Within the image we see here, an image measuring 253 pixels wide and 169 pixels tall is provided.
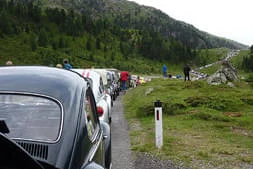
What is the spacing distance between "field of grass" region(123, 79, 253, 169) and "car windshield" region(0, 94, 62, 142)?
423cm

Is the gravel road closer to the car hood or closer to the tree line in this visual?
the car hood

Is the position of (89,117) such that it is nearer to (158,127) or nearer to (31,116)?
(31,116)

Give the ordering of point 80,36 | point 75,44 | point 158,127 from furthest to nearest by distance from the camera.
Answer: point 80,36
point 75,44
point 158,127

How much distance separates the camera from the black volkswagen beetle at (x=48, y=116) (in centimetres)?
296

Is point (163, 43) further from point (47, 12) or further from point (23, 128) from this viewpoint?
point (23, 128)

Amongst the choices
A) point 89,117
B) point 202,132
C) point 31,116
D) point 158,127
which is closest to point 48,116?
point 31,116

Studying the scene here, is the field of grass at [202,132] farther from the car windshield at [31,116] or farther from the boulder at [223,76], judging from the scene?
the boulder at [223,76]

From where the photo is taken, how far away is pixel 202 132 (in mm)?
10586

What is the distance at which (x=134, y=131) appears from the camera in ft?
35.4

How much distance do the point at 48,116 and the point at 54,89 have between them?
27cm

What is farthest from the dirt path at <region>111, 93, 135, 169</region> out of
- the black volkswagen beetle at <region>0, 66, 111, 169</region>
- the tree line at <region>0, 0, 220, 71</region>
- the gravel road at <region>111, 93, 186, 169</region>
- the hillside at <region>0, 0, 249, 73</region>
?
the tree line at <region>0, 0, 220, 71</region>

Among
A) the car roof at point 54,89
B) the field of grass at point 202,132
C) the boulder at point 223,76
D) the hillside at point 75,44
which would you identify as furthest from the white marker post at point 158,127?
the hillside at point 75,44

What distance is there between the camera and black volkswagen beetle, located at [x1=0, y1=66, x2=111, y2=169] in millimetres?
2955

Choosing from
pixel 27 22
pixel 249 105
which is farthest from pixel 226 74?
pixel 27 22
